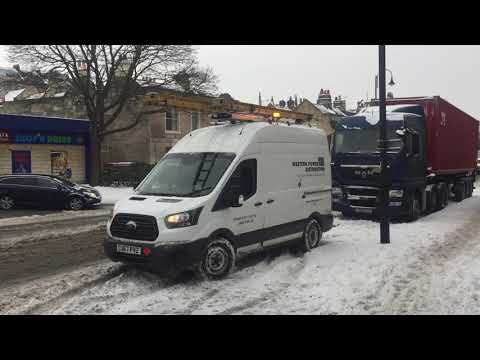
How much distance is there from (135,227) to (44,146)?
25.2 meters

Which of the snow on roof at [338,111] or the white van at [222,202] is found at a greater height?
the snow on roof at [338,111]

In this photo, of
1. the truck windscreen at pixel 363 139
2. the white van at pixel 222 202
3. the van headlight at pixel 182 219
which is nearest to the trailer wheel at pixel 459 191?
the truck windscreen at pixel 363 139

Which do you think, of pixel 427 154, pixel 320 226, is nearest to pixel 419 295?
pixel 320 226

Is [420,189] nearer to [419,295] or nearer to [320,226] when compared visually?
[320,226]

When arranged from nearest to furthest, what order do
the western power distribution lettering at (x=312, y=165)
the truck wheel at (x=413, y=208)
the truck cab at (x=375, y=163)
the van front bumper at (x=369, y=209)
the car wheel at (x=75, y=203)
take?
the western power distribution lettering at (x=312, y=165), the truck cab at (x=375, y=163), the van front bumper at (x=369, y=209), the truck wheel at (x=413, y=208), the car wheel at (x=75, y=203)

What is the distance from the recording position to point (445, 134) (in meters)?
16.2

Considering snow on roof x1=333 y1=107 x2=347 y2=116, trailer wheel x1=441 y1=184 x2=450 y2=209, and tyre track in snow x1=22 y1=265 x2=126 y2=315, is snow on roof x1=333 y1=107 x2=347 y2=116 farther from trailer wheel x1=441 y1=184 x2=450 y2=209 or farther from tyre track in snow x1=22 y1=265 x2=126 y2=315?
tyre track in snow x1=22 y1=265 x2=126 y2=315

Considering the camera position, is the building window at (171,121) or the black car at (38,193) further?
the building window at (171,121)

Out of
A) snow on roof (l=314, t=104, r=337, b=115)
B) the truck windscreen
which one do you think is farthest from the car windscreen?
snow on roof (l=314, t=104, r=337, b=115)

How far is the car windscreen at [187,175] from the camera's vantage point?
24.4 ft

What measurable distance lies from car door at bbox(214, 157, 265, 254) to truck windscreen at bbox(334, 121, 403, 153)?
6615mm

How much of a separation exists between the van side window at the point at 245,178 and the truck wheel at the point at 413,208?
743cm

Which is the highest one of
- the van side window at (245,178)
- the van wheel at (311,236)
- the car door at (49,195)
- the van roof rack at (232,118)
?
the van roof rack at (232,118)

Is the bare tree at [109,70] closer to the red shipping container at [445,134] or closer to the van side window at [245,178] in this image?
the red shipping container at [445,134]
